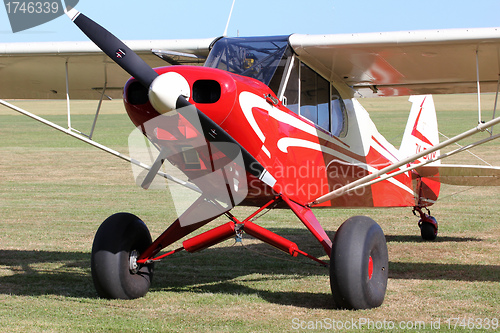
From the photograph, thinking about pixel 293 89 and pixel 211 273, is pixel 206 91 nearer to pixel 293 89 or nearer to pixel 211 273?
pixel 293 89

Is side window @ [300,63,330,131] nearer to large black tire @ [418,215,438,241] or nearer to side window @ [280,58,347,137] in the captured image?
side window @ [280,58,347,137]

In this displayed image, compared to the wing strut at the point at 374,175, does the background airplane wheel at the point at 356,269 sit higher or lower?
lower

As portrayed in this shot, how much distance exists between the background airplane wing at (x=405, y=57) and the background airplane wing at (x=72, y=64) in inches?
61.1

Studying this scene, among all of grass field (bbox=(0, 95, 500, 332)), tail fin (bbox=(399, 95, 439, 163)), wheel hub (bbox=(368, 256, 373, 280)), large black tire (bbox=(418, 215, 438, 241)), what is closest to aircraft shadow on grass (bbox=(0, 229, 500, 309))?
grass field (bbox=(0, 95, 500, 332))

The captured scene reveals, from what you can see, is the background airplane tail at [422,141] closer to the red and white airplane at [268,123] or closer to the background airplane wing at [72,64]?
the red and white airplane at [268,123]

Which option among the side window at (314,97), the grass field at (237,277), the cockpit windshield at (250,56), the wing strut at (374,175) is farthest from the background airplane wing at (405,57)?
the grass field at (237,277)

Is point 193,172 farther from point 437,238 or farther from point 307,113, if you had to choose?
point 437,238

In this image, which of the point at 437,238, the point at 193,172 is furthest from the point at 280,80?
the point at 437,238

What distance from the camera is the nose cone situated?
4.63 meters

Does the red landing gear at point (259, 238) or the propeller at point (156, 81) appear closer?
the propeller at point (156, 81)

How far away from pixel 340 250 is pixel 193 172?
1555 mm

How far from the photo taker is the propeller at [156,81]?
4.66 m

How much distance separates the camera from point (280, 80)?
6.14 m

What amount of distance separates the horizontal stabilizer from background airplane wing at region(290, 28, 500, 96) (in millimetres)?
1196
